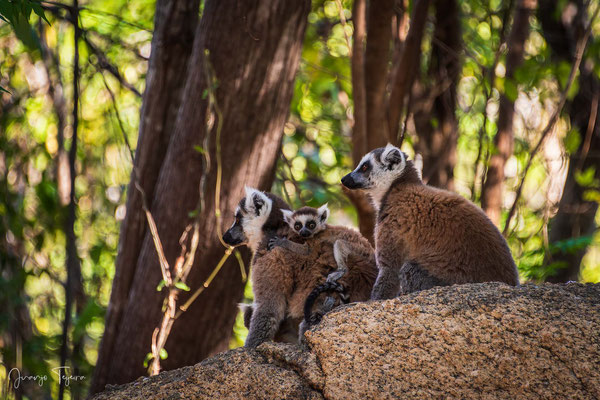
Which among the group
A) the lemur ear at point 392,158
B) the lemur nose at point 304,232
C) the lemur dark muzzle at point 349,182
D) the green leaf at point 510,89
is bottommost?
the lemur nose at point 304,232

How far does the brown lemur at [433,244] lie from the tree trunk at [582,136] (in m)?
3.37

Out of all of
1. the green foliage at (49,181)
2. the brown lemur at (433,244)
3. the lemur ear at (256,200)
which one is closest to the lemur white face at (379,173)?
the brown lemur at (433,244)

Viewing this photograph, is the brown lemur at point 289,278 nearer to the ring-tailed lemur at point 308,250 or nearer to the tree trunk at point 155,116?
the ring-tailed lemur at point 308,250

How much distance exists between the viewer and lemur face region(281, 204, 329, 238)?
384 centimetres

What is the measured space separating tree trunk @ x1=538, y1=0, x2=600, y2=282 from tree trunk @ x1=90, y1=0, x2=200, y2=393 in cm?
398

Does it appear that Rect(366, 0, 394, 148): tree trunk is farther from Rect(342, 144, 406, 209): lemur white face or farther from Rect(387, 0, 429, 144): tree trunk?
Rect(342, 144, 406, 209): lemur white face

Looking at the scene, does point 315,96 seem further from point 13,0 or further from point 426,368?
point 426,368

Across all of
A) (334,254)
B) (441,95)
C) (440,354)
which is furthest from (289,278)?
(441,95)

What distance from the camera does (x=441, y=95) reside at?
6406 millimetres

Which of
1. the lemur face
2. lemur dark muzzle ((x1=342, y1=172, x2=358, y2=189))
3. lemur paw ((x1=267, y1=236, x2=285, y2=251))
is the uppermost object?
lemur dark muzzle ((x1=342, y1=172, x2=358, y2=189))

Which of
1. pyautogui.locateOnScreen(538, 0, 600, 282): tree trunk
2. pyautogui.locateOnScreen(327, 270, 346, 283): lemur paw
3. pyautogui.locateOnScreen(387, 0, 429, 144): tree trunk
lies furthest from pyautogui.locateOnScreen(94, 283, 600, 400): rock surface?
pyautogui.locateOnScreen(538, 0, 600, 282): tree trunk

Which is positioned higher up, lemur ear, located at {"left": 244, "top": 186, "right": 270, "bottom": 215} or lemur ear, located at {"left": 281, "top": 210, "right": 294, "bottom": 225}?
lemur ear, located at {"left": 244, "top": 186, "right": 270, "bottom": 215}

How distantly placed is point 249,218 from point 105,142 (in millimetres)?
3840

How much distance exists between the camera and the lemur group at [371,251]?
3.30 meters
